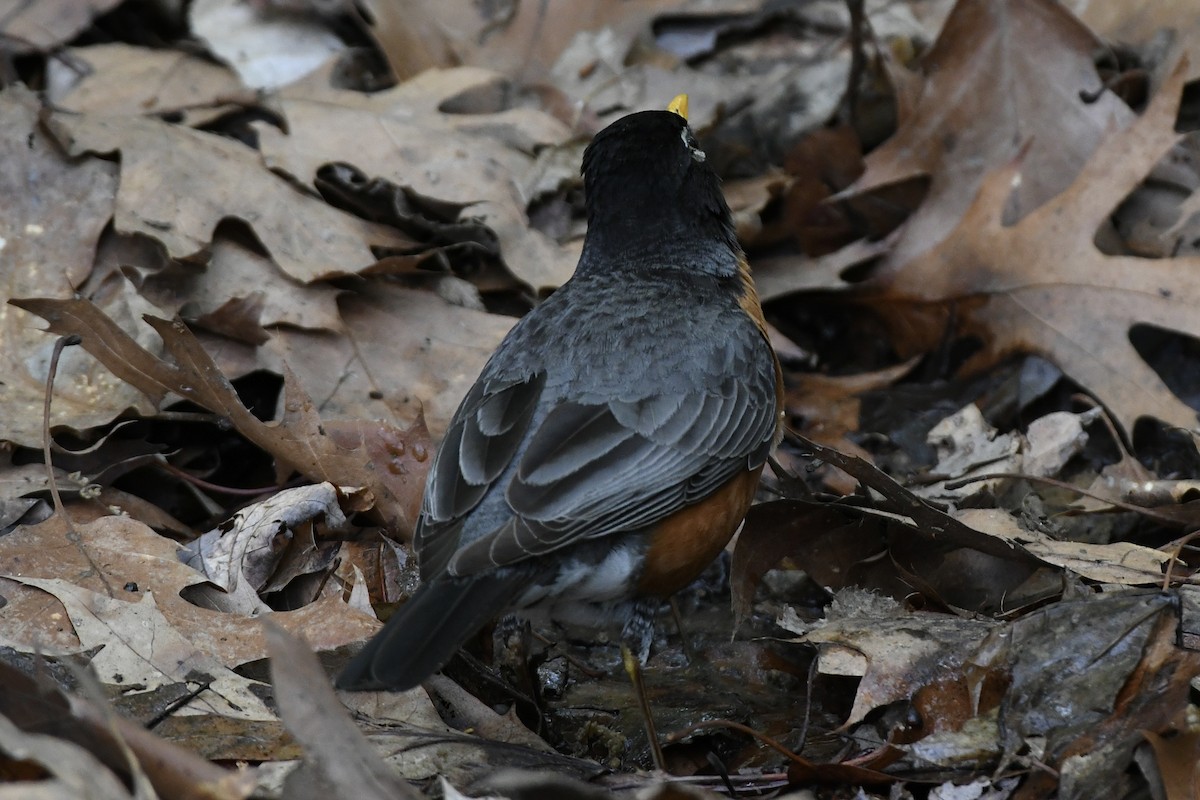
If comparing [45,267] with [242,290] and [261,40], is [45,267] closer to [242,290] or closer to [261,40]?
[242,290]

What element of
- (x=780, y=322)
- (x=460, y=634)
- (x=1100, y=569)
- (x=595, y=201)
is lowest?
(x=780, y=322)

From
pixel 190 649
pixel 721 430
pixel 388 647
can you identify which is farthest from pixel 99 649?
pixel 721 430

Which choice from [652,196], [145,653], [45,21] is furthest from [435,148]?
[145,653]

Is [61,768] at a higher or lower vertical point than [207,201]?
higher

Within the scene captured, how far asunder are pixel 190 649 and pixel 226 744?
14.5 inches

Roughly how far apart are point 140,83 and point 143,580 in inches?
132

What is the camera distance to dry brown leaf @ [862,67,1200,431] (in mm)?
Result: 5195

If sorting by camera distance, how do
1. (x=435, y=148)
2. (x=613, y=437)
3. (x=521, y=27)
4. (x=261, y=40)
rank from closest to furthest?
(x=613, y=437), (x=435, y=148), (x=261, y=40), (x=521, y=27)

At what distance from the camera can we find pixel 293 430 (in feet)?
14.8

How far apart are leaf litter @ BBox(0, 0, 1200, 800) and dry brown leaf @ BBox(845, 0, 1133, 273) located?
0.7 inches

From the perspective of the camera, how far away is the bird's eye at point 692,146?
15.9 feet

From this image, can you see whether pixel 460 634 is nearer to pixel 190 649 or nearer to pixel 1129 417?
pixel 190 649

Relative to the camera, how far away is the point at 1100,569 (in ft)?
13.1

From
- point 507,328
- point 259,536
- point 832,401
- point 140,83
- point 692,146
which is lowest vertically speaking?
point 832,401
